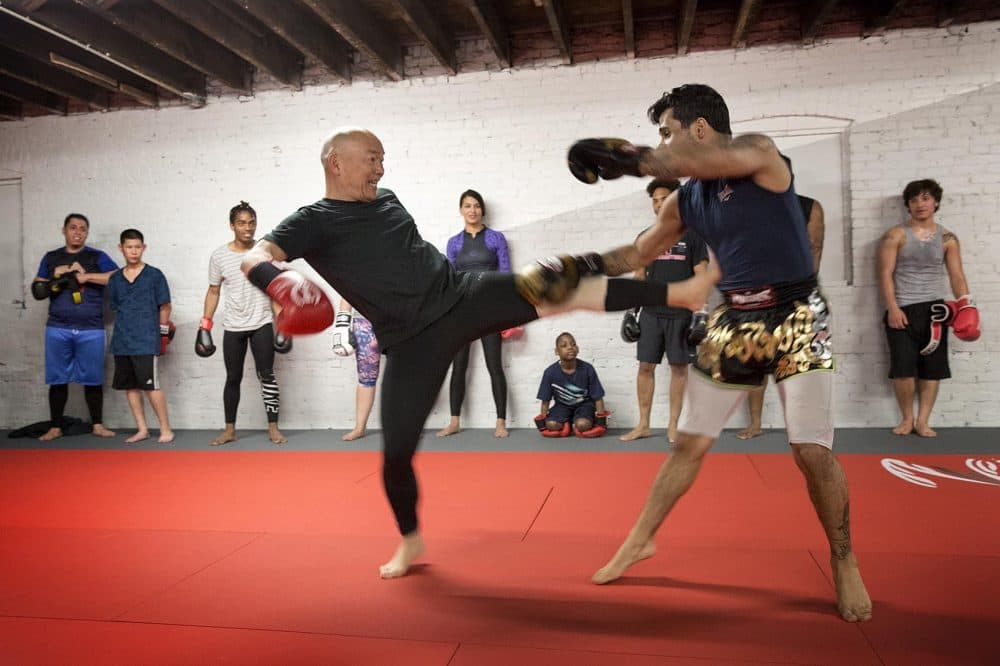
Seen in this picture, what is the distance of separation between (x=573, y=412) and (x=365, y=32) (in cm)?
311

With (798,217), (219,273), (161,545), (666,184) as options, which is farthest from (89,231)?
(798,217)

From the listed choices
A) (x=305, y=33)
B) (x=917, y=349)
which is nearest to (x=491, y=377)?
(x=305, y=33)

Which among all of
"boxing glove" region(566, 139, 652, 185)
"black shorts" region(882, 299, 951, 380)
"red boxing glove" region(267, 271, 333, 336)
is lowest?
"black shorts" region(882, 299, 951, 380)

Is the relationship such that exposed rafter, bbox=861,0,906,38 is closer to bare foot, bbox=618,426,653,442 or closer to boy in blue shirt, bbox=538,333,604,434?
boy in blue shirt, bbox=538,333,604,434

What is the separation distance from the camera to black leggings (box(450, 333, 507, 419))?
520cm

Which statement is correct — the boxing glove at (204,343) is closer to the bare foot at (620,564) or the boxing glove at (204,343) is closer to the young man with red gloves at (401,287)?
the young man with red gloves at (401,287)

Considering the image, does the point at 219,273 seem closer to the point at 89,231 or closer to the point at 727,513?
the point at 89,231

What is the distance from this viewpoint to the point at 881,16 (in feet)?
15.8

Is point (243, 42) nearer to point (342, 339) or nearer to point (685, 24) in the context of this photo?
point (342, 339)

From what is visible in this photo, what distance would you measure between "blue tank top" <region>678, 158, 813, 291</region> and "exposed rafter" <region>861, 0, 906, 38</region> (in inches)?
143

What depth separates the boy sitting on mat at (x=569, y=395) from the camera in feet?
16.4

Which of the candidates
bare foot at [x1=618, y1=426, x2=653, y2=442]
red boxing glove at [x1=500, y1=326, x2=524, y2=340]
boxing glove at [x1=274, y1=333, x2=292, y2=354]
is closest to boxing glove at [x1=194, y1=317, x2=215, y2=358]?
boxing glove at [x1=274, y1=333, x2=292, y2=354]

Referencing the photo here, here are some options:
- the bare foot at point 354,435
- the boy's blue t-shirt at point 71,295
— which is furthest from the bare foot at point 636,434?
the boy's blue t-shirt at point 71,295

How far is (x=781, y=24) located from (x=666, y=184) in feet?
5.90
